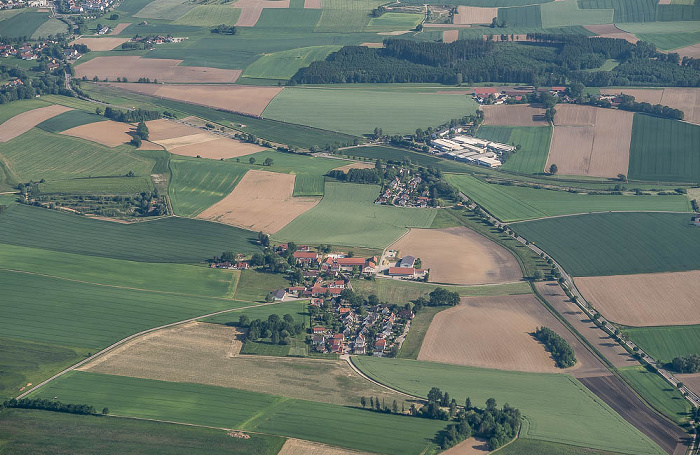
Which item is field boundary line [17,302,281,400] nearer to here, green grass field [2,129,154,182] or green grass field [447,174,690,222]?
green grass field [447,174,690,222]

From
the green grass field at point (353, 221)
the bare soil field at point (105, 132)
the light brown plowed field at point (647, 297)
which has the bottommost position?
the light brown plowed field at point (647, 297)

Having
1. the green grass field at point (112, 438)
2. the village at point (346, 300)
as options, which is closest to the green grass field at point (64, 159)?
the village at point (346, 300)

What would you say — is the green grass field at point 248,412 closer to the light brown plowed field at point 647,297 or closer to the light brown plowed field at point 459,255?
the light brown plowed field at point 647,297

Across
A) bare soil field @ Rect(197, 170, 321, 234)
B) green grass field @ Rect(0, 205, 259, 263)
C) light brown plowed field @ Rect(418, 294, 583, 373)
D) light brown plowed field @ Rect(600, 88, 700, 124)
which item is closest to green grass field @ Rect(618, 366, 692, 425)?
light brown plowed field @ Rect(418, 294, 583, 373)

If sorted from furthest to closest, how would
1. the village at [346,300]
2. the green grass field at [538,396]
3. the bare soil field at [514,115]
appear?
the bare soil field at [514,115] < the village at [346,300] < the green grass field at [538,396]

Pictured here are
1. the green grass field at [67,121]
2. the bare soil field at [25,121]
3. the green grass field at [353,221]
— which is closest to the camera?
the green grass field at [353,221]

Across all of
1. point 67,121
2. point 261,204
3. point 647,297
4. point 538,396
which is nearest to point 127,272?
point 261,204

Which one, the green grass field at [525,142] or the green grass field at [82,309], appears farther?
the green grass field at [525,142]

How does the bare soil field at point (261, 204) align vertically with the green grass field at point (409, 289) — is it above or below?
above
